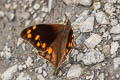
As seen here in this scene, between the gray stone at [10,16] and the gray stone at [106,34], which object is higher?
the gray stone at [10,16]

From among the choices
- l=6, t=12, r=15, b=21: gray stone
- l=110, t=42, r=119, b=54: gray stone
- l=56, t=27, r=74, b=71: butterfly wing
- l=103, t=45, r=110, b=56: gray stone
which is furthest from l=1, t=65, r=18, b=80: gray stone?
l=110, t=42, r=119, b=54: gray stone

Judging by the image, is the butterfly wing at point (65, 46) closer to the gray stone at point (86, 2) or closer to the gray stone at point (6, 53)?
the gray stone at point (86, 2)

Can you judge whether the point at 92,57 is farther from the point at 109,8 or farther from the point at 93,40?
the point at 109,8

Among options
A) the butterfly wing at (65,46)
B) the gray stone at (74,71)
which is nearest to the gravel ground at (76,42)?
the gray stone at (74,71)

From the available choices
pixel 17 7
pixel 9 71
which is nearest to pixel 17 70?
pixel 9 71

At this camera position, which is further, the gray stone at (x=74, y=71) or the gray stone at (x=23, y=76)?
the gray stone at (x=23, y=76)
